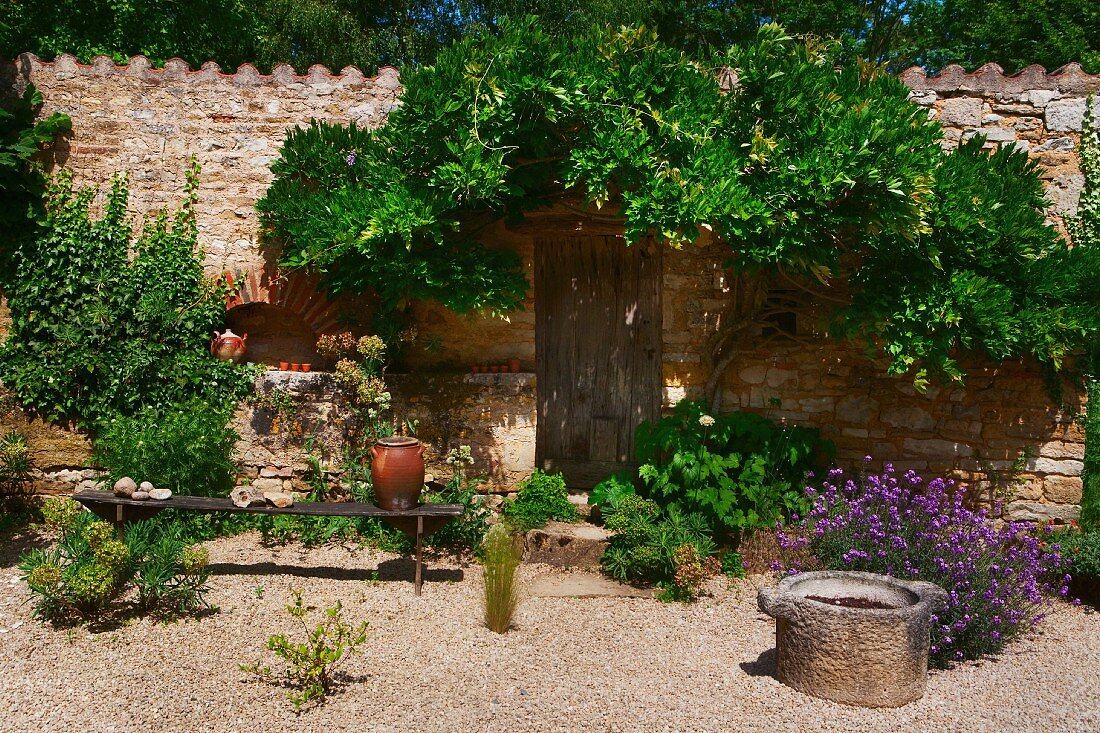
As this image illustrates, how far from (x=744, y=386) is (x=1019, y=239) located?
2.16 meters

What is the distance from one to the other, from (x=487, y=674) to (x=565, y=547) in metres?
1.87

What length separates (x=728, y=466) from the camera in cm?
591

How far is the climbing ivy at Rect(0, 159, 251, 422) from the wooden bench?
1.37 metres

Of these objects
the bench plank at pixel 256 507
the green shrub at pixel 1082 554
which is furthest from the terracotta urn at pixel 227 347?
the green shrub at pixel 1082 554

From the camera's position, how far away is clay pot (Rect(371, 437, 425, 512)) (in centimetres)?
Result: 532

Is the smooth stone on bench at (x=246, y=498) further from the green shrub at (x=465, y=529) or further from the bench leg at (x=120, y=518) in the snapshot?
the green shrub at (x=465, y=529)

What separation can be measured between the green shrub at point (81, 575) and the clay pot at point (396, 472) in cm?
147

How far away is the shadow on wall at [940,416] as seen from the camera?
612cm

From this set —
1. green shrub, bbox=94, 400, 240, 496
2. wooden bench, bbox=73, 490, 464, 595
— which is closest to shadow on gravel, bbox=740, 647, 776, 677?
wooden bench, bbox=73, 490, 464, 595

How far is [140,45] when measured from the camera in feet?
34.0

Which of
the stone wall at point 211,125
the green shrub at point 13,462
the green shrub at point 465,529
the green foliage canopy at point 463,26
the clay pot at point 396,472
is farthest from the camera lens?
the green foliage canopy at point 463,26

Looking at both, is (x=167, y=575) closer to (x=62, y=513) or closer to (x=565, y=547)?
(x=62, y=513)

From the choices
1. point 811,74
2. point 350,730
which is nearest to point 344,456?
point 350,730

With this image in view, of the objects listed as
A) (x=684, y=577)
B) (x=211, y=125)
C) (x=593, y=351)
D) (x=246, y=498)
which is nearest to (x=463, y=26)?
(x=211, y=125)
